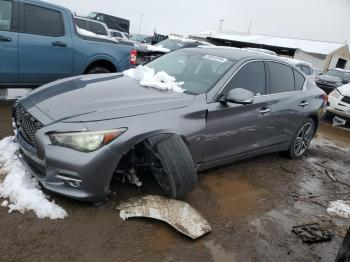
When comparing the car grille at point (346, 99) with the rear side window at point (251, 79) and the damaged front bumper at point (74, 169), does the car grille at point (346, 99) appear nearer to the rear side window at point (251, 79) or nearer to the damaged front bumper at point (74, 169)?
the rear side window at point (251, 79)

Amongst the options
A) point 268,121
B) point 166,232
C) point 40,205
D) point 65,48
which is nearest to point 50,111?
point 40,205

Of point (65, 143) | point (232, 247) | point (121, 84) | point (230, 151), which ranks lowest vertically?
point (232, 247)

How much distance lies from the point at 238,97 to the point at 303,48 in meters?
38.2

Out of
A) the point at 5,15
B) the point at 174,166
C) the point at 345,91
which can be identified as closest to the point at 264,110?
the point at 174,166

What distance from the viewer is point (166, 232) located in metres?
3.49

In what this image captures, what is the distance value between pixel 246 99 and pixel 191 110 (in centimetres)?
67

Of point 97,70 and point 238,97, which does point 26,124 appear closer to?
point 238,97

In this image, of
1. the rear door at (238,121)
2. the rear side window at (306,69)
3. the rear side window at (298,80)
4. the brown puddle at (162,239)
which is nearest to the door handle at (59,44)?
the rear door at (238,121)

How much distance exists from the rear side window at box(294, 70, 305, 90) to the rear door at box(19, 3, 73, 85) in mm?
4105

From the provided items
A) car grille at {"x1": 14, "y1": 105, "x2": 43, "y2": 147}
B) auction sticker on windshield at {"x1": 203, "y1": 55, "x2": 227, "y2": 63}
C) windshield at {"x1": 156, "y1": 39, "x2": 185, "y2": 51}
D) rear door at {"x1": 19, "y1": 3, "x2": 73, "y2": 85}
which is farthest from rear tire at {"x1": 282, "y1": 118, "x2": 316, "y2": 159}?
windshield at {"x1": 156, "y1": 39, "x2": 185, "y2": 51}

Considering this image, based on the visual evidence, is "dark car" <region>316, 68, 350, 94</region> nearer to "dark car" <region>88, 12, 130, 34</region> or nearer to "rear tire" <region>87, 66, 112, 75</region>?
"rear tire" <region>87, 66, 112, 75</region>

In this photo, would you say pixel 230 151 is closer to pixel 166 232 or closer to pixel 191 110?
pixel 191 110

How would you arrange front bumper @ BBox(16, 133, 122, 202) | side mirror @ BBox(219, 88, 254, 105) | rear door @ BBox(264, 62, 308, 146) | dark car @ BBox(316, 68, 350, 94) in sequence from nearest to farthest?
front bumper @ BBox(16, 133, 122, 202) < side mirror @ BBox(219, 88, 254, 105) < rear door @ BBox(264, 62, 308, 146) < dark car @ BBox(316, 68, 350, 94)

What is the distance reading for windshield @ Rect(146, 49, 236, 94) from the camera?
445cm
